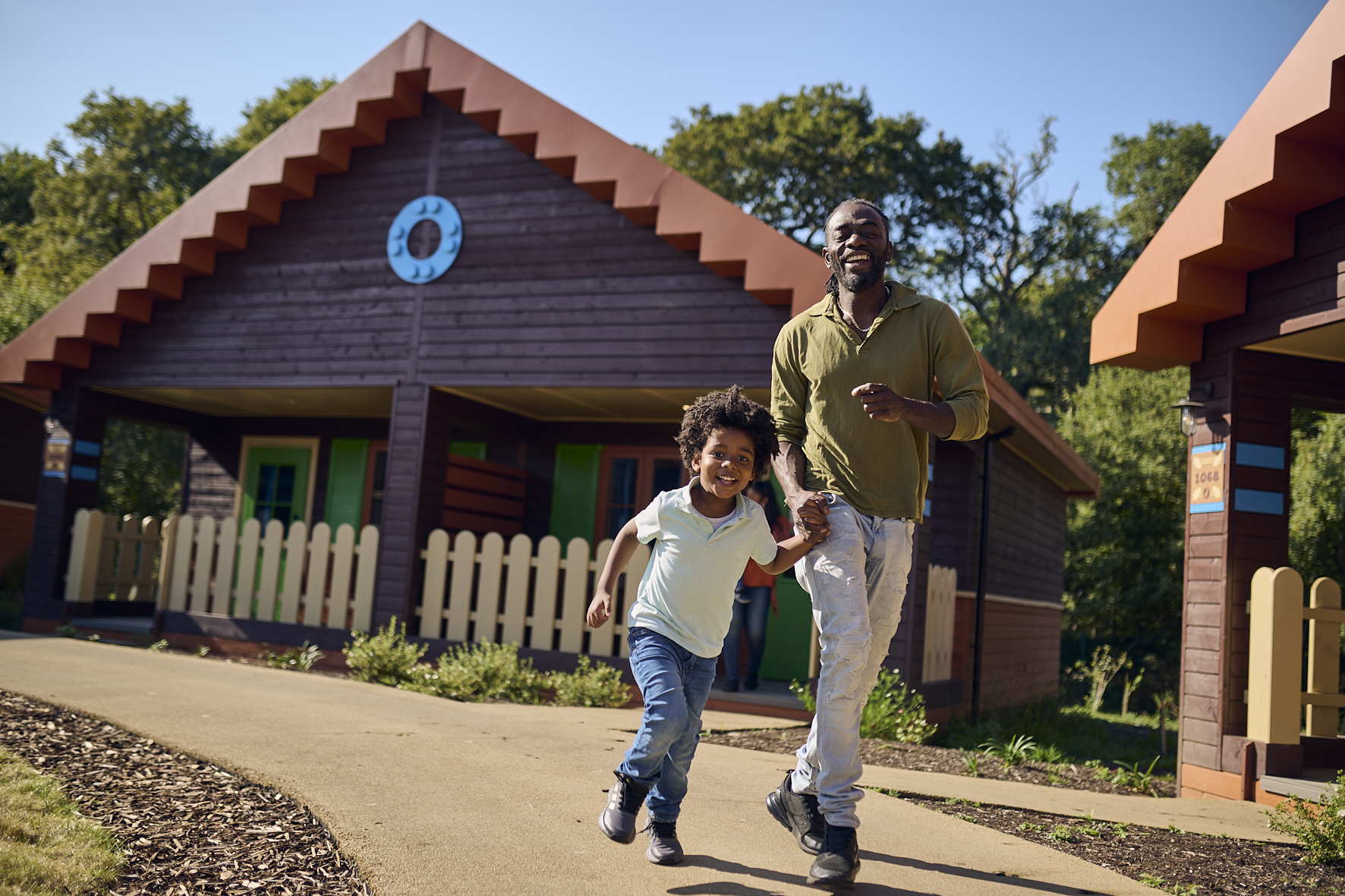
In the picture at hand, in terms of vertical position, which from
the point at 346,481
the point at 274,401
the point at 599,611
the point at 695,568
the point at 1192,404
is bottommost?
the point at 599,611

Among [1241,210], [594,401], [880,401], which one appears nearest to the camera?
[880,401]

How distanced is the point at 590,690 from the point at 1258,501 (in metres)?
4.77

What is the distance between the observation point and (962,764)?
21.4 feet

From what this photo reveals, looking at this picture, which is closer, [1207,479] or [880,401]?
[880,401]

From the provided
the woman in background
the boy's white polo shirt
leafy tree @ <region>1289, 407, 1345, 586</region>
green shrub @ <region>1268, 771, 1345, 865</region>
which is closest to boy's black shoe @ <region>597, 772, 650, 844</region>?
the boy's white polo shirt

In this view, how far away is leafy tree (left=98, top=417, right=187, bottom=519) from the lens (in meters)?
21.0

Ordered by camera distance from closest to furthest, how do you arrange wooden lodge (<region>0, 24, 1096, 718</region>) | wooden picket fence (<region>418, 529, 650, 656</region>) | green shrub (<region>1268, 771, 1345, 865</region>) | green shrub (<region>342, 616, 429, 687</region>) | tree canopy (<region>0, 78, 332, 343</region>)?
green shrub (<region>1268, 771, 1345, 865</region>) < green shrub (<region>342, 616, 429, 687</region>) < wooden lodge (<region>0, 24, 1096, 718</region>) < wooden picket fence (<region>418, 529, 650, 656</region>) < tree canopy (<region>0, 78, 332, 343</region>)

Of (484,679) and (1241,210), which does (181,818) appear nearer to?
(484,679)

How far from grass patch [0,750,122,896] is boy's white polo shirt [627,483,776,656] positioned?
182 centimetres

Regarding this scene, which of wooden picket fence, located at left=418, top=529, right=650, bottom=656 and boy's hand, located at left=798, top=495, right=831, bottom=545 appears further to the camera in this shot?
wooden picket fence, located at left=418, top=529, right=650, bottom=656

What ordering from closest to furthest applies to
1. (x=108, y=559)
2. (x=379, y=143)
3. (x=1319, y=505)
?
1. (x=379, y=143)
2. (x=108, y=559)
3. (x=1319, y=505)

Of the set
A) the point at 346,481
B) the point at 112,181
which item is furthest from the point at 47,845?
the point at 112,181

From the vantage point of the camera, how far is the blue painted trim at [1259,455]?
21.7 ft

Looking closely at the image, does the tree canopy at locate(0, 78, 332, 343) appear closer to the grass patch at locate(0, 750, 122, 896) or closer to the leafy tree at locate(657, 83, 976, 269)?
the leafy tree at locate(657, 83, 976, 269)
